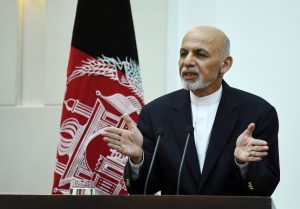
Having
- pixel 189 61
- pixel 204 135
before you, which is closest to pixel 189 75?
pixel 189 61

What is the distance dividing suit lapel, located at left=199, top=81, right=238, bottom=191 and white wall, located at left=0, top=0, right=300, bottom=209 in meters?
1.15

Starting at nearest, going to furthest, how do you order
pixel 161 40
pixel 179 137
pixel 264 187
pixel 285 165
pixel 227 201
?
pixel 227 201 < pixel 264 187 < pixel 179 137 < pixel 285 165 < pixel 161 40

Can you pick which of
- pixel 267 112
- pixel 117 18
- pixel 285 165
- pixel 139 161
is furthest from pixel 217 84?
pixel 285 165

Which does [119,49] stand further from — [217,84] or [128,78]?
[217,84]

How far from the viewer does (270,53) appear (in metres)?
4.12

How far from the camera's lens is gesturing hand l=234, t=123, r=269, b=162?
2.41m

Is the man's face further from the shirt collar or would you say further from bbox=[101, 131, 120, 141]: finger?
bbox=[101, 131, 120, 141]: finger

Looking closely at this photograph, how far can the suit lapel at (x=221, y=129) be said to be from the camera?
2777mm

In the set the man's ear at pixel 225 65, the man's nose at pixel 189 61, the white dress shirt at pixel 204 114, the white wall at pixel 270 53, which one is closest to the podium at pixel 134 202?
the white dress shirt at pixel 204 114

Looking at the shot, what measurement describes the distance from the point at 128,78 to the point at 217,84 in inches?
30.2

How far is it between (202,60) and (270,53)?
128 centimetres

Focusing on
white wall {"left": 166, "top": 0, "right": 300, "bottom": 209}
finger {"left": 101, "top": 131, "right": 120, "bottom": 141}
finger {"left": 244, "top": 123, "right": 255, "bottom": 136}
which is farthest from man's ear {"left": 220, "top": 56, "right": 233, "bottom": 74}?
white wall {"left": 166, "top": 0, "right": 300, "bottom": 209}

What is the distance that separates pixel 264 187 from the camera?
2.61 metres

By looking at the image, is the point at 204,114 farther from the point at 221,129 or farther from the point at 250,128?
the point at 250,128
